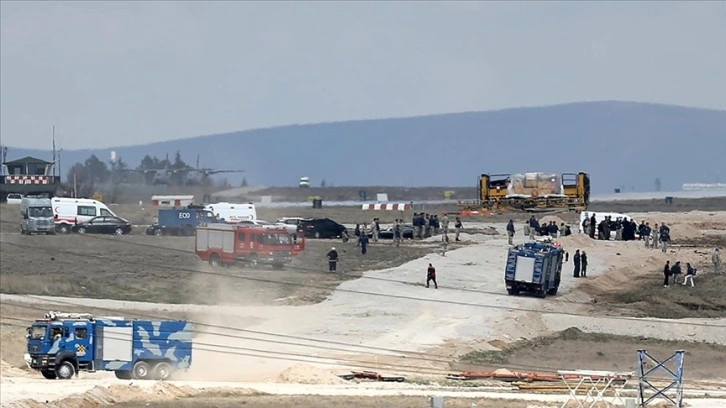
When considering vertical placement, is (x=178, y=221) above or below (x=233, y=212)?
below

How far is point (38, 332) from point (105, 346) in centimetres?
238

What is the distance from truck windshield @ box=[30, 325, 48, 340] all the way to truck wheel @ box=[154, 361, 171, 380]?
422cm

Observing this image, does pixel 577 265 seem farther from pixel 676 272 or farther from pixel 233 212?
pixel 233 212

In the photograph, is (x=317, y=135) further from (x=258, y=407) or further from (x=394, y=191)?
(x=258, y=407)

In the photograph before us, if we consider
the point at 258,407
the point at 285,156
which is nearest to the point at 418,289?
the point at 258,407

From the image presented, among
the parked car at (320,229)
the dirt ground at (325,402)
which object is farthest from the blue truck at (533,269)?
the parked car at (320,229)

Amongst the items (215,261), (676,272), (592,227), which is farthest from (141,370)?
(592,227)

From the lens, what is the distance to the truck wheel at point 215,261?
8112cm

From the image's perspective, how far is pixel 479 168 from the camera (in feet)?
441

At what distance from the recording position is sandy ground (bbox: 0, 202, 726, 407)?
5491 cm

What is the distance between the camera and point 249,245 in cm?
8000

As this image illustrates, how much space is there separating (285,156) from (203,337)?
12293cm

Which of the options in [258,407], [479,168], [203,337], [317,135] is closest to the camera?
[258,407]

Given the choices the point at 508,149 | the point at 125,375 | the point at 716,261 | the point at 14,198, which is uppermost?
the point at 508,149
